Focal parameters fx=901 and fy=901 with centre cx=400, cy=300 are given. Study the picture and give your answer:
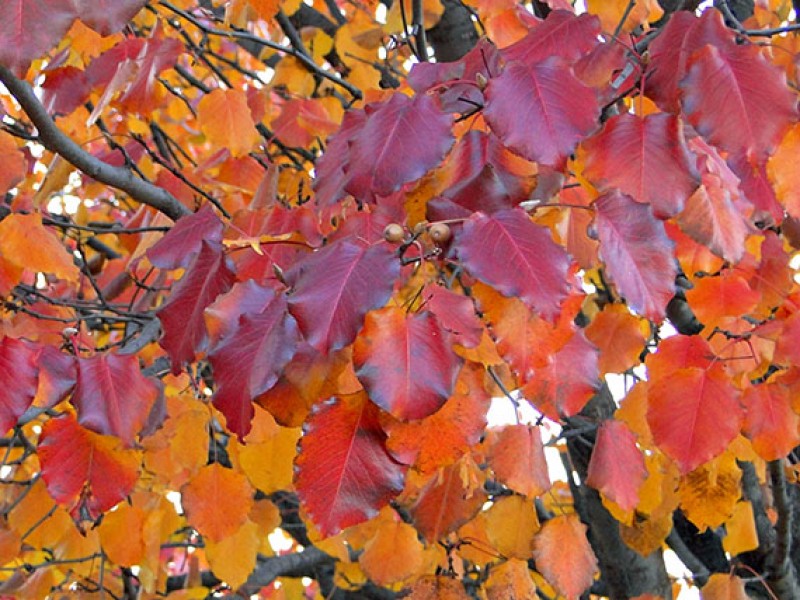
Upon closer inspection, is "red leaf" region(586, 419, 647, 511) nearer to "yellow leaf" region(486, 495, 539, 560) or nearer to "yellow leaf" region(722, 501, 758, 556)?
"yellow leaf" region(486, 495, 539, 560)

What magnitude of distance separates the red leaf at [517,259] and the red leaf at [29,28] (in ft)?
1.31

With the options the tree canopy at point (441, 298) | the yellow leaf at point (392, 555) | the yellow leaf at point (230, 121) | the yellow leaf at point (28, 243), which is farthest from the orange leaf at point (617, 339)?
the yellow leaf at point (28, 243)

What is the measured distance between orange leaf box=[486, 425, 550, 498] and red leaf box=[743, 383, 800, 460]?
1.07 ft

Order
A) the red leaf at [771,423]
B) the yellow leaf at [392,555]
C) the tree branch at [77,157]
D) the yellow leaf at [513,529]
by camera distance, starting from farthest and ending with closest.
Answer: the yellow leaf at [392,555] → the yellow leaf at [513,529] → the red leaf at [771,423] → the tree branch at [77,157]

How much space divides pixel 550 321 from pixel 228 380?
0.97 ft

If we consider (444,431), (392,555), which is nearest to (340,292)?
(444,431)

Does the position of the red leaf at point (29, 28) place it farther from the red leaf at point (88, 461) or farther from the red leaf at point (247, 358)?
the red leaf at point (88, 461)

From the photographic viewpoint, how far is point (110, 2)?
2.71ft

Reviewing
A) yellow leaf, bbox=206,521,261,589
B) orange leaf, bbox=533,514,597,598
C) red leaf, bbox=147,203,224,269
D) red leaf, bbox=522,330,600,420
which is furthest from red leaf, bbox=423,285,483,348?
yellow leaf, bbox=206,521,261,589

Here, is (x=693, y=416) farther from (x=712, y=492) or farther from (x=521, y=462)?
(x=712, y=492)

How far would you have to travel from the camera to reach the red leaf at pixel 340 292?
2.43 feet

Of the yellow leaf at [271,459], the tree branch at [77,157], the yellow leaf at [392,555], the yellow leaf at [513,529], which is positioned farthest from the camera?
the yellow leaf at [392,555]

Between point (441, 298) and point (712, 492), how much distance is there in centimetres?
92

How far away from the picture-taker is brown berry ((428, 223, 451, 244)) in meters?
0.80
